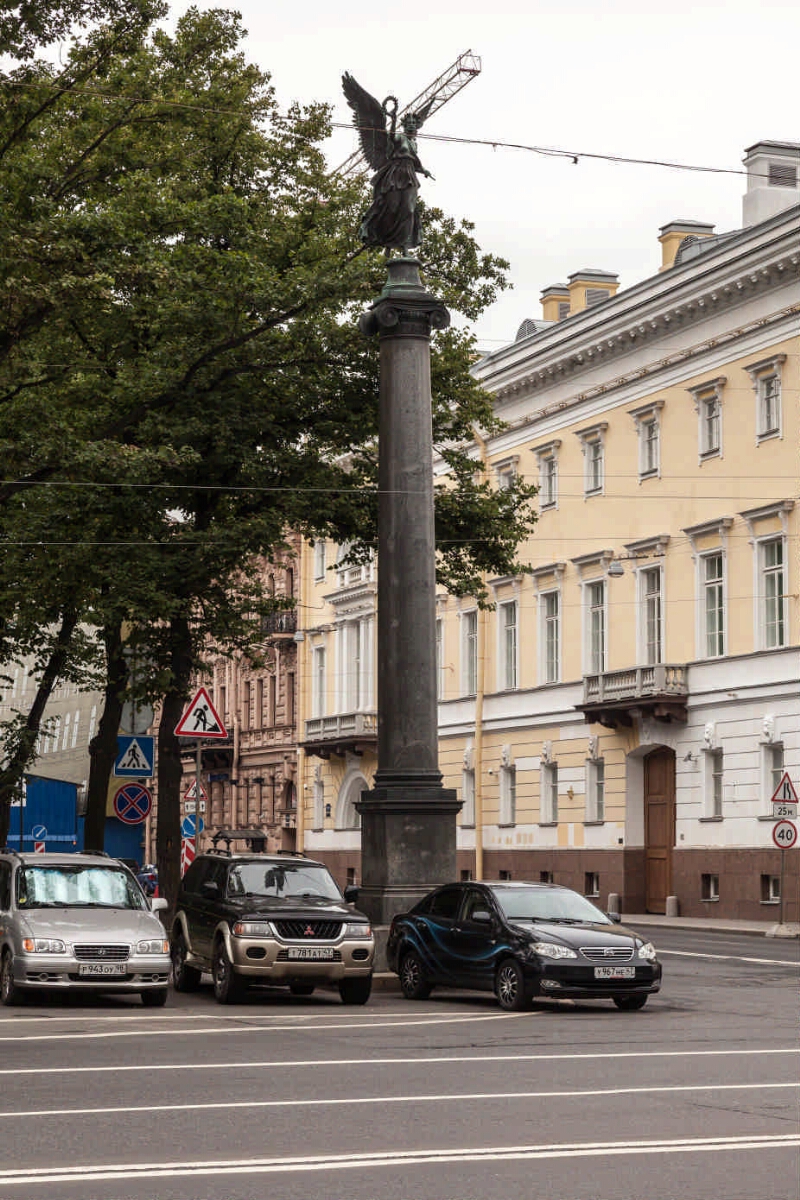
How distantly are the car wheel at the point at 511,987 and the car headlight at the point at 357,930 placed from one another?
1.59 m

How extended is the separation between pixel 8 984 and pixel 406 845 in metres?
5.91

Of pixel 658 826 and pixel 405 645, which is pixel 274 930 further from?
pixel 658 826

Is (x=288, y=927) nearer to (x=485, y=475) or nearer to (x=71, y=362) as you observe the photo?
(x=71, y=362)

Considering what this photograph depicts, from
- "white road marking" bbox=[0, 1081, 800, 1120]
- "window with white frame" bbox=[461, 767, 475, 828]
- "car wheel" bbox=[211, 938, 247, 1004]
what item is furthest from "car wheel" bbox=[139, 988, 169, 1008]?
"window with white frame" bbox=[461, 767, 475, 828]

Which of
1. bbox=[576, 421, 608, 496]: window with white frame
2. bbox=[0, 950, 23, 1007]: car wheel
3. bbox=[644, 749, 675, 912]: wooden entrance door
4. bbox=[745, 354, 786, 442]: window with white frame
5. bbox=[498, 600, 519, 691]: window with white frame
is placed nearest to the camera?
bbox=[0, 950, 23, 1007]: car wheel

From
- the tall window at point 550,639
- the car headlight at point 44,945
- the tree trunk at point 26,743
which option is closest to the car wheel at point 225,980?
the car headlight at point 44,945

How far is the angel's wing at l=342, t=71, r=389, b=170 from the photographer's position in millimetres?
28359

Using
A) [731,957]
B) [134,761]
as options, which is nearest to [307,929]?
[134,761]

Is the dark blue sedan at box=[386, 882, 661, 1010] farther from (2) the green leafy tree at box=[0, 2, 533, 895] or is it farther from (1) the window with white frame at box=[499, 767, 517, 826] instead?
(1) the window with white frame at box=[499, 767, 517, 826]

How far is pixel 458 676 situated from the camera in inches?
2594

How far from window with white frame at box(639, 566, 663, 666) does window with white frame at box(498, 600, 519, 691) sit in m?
8.90

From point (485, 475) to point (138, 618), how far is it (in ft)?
106

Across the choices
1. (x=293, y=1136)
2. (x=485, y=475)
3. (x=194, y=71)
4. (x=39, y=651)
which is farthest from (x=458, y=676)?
(x=293, y=1136)

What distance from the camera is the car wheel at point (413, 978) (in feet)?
78.7
